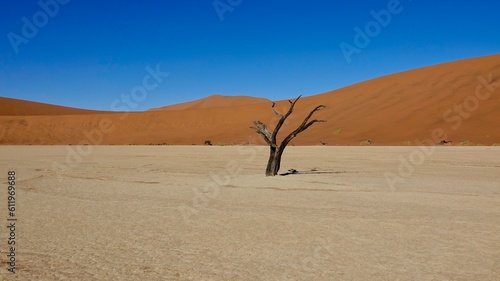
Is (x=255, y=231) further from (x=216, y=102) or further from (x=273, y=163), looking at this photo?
(x=216, y=102)

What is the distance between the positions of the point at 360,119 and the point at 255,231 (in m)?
42.0

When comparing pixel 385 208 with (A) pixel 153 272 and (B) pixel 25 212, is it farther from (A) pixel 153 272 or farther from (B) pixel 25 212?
(B) pixel 25 212

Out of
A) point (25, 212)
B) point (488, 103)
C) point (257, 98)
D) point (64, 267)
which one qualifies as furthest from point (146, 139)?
point (257, 98)

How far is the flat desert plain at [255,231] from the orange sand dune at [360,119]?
83.2ft

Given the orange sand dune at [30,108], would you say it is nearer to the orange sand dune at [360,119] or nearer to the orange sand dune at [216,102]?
the orange sand dune at [360,119]

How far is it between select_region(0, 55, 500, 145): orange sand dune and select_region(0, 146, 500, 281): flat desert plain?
83.2 ft

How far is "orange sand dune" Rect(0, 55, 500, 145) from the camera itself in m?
37.2

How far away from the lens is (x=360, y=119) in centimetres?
→ 4662

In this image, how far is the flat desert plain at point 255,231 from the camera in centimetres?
457

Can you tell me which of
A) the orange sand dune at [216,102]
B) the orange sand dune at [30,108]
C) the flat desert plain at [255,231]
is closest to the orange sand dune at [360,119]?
the flat desert plain at [255,231]

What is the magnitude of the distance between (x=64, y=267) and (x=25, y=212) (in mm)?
3776

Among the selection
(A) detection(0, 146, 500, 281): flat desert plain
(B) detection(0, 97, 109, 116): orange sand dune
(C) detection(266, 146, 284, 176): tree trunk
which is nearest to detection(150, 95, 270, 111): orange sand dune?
(B) detection(0, 97, 109, 116): orange sand dune

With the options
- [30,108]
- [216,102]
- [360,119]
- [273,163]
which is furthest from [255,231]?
[216,102]

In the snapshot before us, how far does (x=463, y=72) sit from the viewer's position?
51.1 metres
